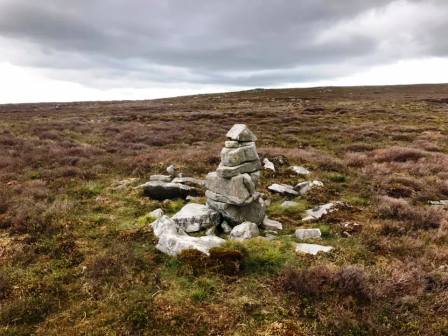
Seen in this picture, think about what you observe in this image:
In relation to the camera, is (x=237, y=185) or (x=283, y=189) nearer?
(x=237, y=185)

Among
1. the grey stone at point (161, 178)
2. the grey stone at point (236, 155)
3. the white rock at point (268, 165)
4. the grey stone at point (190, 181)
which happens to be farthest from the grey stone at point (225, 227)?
the white rock at point (268, 165)

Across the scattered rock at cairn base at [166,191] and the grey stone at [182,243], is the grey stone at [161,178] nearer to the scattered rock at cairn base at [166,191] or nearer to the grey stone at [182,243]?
the scattered rock at cairn base at [166,191]

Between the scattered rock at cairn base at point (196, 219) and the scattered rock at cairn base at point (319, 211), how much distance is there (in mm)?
3188

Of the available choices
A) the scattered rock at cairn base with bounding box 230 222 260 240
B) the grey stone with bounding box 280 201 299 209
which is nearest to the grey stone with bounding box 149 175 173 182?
the grey stone with bounding box 280 201 299 209

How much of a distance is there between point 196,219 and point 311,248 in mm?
3878

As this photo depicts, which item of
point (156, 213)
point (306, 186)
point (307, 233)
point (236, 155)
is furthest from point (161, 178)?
point (307, 233)

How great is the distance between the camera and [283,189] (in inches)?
659

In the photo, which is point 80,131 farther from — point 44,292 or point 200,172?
point 44,292

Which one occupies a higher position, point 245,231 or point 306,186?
point 245,231

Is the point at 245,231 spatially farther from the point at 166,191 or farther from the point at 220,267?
the point at 166,191

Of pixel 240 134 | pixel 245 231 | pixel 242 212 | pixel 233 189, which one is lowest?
pixel 245 231

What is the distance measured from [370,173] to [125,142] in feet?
63.5

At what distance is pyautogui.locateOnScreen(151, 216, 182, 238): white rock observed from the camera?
36.9 feet

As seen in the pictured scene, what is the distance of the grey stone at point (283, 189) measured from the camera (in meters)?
16.5
